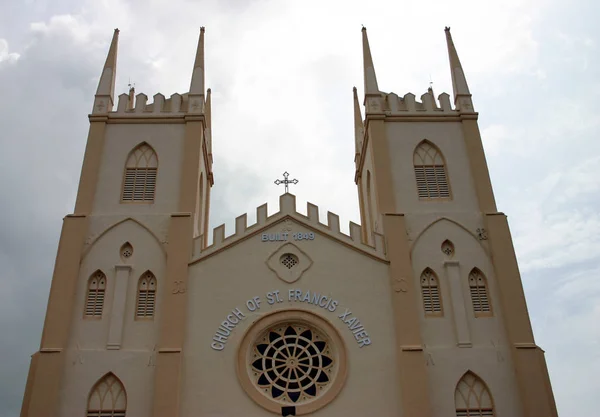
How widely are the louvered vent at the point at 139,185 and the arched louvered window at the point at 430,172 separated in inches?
379

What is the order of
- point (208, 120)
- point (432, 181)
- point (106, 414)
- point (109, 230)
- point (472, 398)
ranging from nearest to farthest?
point (106, 414) < point (472, 398) < point (109, 230) < point (432, 181) < point (208, 120)

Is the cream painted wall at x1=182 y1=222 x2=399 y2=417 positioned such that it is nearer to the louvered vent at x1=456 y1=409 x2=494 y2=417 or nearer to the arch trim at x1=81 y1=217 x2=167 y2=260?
the arch trim at x1=81 y1=217 x2=167 y2=260

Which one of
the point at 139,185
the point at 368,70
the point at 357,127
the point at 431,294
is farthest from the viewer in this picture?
the point at 357,127

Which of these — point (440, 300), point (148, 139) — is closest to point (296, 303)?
point (440, 300)

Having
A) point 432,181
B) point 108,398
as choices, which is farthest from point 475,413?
point 108,398

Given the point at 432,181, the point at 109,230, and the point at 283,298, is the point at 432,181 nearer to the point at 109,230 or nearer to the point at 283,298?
the point at 283,298

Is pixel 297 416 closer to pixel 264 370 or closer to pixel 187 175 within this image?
pixel 264 370

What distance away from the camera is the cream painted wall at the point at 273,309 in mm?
17547

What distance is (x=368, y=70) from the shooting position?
2431 cm

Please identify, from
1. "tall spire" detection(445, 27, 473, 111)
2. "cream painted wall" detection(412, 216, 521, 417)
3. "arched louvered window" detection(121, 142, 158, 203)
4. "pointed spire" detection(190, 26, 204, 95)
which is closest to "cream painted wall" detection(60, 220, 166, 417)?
"arched louvered window" detection(121, 142, 158, 203)

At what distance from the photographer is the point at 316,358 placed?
1856cm

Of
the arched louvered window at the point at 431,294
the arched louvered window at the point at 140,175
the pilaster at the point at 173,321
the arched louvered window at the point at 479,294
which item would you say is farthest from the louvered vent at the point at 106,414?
the arched louvered window at the point at 479,294

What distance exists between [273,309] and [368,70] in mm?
10993

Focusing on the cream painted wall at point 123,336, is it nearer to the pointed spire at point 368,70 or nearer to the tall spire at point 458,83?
the pointed spire at point 368,70
